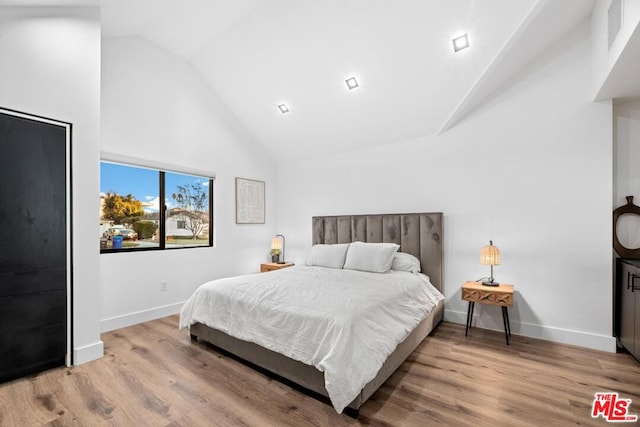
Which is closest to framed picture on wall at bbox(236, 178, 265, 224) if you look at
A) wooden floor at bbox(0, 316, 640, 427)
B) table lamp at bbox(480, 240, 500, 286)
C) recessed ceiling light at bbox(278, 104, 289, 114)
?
recessed ceiling light at bbox(278, 104, 289, 114)

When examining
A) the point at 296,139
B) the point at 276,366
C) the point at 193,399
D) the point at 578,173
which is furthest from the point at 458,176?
the point at 193,399

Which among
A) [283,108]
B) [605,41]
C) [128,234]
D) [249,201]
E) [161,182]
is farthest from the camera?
[249,201]

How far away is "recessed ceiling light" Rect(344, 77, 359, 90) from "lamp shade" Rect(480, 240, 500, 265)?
235cm

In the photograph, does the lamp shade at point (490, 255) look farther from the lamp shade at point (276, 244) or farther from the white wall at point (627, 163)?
the lamp shade at point (276, 244)

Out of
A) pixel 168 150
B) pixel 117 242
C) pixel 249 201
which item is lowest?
pixel 117 242

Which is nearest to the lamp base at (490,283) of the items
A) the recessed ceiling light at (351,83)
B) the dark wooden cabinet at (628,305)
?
the dark wooden cabinet at (628,305)

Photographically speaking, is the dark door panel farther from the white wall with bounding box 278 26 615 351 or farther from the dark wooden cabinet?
the dark wooden cabinet

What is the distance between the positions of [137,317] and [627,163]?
213 inches

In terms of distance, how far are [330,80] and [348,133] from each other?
0.86 m

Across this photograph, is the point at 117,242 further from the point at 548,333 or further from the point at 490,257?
the point at 548,333

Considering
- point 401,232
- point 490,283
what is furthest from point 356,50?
point 490,283

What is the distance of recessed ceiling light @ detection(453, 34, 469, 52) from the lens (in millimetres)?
2766

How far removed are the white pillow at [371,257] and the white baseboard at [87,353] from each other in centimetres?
258

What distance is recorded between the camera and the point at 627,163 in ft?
9.32
